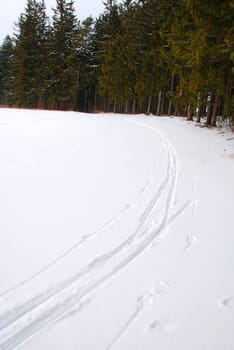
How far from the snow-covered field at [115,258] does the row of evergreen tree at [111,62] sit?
320 inches

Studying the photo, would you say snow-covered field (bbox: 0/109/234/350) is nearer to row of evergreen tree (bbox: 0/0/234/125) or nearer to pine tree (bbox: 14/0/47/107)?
row of evergreen tree (bbox: 0/0/234/125)

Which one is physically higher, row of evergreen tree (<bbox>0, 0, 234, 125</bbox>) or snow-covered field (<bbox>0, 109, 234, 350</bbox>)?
row of evergreen tree (<bbox>0, 0, 234, 125</bbox>)

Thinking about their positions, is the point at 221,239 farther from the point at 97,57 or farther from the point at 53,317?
the point at 97,57

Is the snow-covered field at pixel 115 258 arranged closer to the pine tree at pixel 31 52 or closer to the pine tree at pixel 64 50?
the pine tree at pixel 64 50

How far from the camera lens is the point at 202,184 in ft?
17.4

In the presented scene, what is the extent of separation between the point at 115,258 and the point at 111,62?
25731 mm

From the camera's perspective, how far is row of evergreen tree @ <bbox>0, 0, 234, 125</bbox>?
14453 millimetres

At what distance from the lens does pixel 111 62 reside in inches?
1003

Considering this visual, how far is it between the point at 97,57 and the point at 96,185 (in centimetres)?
2827

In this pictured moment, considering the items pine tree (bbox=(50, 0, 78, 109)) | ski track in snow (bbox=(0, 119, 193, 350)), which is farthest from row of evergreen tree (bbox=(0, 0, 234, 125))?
ski track in snow (bbox=(0, 119, 193, 350))

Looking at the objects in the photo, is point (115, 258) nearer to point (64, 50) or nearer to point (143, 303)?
point (143, 303)

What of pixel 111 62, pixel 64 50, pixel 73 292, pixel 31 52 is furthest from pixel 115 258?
pixel 31 52

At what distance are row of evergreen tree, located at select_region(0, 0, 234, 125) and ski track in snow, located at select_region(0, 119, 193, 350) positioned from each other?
944 cm

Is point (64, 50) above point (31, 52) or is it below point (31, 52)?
above
